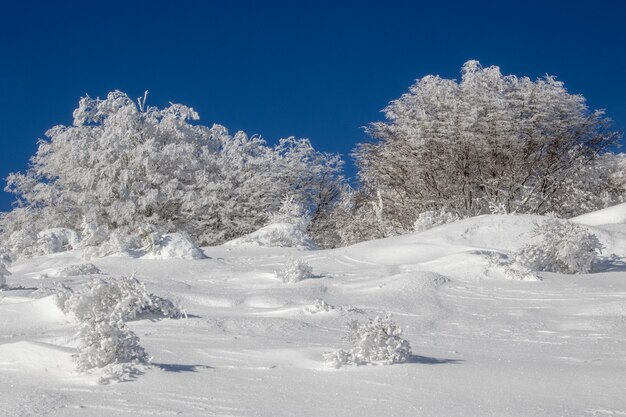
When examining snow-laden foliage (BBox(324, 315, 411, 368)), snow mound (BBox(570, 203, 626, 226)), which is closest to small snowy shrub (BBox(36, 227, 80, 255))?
snow mound (BBox(570, 203, 626, 226))

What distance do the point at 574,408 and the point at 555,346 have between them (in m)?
2.07

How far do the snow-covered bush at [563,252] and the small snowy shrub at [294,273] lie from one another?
241 centimetres

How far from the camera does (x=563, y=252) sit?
342 inches

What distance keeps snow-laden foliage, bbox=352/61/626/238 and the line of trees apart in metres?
0.04

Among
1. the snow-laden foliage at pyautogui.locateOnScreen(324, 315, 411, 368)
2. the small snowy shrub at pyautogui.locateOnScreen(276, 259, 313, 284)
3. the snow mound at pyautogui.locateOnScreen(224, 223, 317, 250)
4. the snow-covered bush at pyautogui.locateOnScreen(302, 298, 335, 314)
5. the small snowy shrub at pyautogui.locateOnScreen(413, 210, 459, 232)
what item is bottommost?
the snow-laden foliage at pyautogui.locateOnScreen(324, 315, 411, 368)

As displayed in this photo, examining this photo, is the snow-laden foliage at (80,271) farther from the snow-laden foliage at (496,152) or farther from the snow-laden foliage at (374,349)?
the snow-laden foliage at (496,152)

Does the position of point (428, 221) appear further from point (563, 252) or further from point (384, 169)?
point (384, 169)

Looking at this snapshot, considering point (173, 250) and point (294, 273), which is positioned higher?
point (173, 250)

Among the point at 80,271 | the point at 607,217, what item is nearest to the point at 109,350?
the point at 80,271

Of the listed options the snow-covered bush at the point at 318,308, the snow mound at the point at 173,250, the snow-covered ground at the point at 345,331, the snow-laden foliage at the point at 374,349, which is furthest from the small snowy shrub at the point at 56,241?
the snow-laden foliage at the point at 374,349

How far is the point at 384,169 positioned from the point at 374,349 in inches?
738

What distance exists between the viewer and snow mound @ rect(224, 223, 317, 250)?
12758 mm

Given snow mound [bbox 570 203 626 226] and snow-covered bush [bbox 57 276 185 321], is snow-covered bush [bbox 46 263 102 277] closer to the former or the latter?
snow-covered bush [bbox 57 276 185 321]

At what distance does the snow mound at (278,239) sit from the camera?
41.9ft
